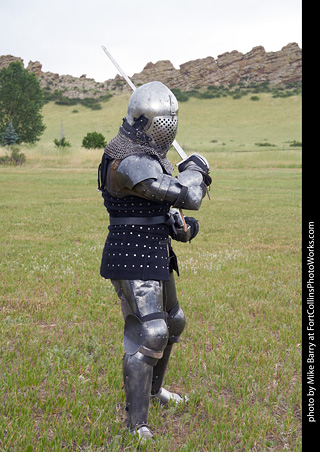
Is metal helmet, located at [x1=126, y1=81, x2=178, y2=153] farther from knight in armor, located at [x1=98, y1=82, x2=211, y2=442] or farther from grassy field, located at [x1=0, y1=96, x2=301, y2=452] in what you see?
grassy field, located at [x1=0, y1=96, x2=301, y2=452]

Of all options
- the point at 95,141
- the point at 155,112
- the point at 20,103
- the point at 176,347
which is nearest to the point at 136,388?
the point at 176,347

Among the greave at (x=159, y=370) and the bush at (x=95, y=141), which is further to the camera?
the bush at (x=95, y=141)

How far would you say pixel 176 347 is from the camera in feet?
17.1

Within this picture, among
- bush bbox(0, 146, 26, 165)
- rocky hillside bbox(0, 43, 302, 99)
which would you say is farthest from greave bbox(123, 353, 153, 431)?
rocky hillside bbox(0, 43, 302, 99)

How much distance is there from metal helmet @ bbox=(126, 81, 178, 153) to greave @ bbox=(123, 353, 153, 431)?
1663mm

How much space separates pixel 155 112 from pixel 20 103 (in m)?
60.8

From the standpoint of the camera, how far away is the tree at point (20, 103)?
59.0 m

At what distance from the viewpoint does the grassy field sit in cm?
365

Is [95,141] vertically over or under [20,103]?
under

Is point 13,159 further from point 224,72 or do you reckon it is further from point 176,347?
point 224,72

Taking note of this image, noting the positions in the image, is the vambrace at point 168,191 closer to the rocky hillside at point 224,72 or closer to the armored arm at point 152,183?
the armored arm at point 152,183

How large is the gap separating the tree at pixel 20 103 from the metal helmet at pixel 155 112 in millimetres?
58612

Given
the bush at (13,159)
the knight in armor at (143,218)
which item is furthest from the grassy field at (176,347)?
the bush at (13,159)

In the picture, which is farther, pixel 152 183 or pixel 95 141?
pixel 95 141
